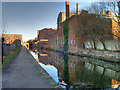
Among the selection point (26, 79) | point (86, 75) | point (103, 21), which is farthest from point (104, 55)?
point (26, 79)

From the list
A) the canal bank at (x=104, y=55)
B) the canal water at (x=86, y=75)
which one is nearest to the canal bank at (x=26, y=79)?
the canal water at (x=86, y=75)

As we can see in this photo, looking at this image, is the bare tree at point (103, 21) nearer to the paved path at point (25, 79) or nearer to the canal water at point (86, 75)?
the canal water at point (86, 75)

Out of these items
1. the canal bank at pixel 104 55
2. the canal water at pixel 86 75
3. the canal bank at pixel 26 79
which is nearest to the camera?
the canal bank at pixel 26 79

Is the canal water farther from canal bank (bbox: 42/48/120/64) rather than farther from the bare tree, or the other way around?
the bare tree

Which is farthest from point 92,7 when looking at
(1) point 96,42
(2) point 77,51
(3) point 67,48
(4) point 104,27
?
(3) point 67,48

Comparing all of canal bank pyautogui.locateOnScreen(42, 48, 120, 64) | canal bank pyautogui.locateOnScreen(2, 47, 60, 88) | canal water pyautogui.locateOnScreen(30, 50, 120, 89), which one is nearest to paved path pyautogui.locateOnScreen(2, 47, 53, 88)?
canal bank pyautogui.locateOnScreen(2, 47, 60, 88)

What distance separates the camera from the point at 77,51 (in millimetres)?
23844

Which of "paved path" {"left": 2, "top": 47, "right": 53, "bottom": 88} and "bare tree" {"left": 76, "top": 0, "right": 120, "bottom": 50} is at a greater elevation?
"bare tree" {"left": 76, "top": 0, "right": 120, "bottom": 50}

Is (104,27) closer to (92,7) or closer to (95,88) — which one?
(92,7)

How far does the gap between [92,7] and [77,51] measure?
9.97 meters

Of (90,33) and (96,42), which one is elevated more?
(90,33)

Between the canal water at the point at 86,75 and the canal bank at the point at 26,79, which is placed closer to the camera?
the canal bank at the point at 26,79

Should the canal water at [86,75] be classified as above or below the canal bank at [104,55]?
below

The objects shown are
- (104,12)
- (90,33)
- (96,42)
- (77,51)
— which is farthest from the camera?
(77,51)
